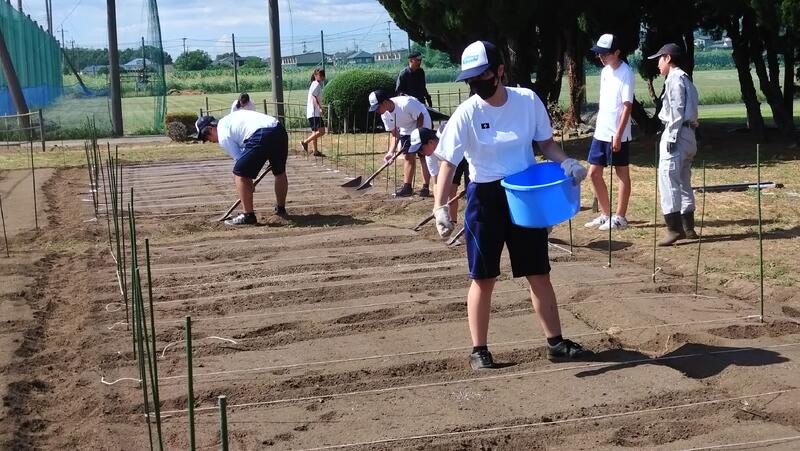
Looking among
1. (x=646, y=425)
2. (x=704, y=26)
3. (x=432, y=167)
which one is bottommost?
(x=646, y=425)

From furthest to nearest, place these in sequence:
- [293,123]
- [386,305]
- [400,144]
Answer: [293,123]
[400,144]
[386,305]

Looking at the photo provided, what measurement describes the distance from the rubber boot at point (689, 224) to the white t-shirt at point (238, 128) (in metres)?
3.92

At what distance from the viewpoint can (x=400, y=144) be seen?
10.6 meters

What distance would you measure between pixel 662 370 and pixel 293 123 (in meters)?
20.4

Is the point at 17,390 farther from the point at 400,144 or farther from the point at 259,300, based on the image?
the point at 400,144

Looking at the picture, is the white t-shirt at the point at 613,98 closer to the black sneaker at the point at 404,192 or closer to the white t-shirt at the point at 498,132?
the black sneaker at the point at 404,192

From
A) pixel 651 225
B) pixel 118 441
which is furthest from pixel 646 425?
pixel 651 225

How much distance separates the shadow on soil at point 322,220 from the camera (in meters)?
9.74

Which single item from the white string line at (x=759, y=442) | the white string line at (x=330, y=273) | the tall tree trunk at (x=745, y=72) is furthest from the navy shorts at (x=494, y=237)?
the tall tree trunk at (x=745, y=72)

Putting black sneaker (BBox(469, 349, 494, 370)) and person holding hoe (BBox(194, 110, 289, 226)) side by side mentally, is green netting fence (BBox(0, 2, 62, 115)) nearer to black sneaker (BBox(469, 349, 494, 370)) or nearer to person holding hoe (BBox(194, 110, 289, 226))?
person holding hoe (BBox(194, 110, 289, 226))

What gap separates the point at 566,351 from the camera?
4.97 m

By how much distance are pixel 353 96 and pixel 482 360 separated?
17.4 m

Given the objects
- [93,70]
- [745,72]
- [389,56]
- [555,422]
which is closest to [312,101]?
[745,72]

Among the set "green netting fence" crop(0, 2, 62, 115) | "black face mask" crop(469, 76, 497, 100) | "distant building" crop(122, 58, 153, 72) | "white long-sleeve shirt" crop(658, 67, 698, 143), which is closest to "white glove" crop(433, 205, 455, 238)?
"black face mask" crop(469, 76, 497, 100)
